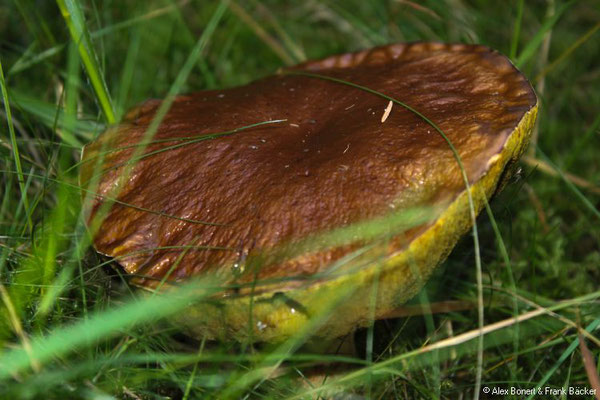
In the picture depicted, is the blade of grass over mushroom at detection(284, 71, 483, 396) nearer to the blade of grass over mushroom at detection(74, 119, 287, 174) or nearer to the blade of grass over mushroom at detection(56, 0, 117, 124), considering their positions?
the blade of grass over mushroom at detection(74, 119, 287, 174)

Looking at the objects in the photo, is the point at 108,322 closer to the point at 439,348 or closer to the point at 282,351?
the point at 282,351

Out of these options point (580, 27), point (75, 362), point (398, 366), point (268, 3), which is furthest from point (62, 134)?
point (580, 27)

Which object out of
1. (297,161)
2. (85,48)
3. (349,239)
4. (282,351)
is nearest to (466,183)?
(349,239)
